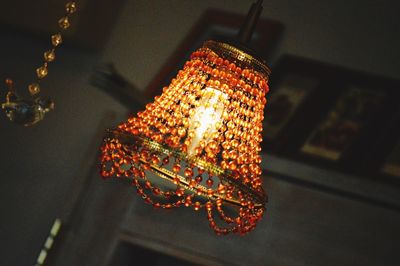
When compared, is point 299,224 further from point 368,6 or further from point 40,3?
point 40,3

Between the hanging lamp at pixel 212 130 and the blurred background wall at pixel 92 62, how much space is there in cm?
193

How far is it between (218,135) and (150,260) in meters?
2.16

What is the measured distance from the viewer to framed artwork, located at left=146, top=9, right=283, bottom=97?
3559mm

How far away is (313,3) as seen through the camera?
12.0 feet

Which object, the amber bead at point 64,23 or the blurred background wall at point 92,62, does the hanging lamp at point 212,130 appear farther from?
the blurred background wall at point 92,62

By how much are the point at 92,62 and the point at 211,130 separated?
2.48 meters

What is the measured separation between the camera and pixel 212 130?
1606 millimetres

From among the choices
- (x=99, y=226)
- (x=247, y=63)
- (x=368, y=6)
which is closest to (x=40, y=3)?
(x=99, y=226)

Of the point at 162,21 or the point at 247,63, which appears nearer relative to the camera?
the point at 247,63

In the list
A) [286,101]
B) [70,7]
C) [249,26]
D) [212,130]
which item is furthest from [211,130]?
[286,101]

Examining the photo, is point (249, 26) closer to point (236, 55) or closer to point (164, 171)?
point (236, 55)

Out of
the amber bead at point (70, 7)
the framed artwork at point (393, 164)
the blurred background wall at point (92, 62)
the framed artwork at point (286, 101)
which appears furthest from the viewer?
the blurred background wall at point (92, 62)

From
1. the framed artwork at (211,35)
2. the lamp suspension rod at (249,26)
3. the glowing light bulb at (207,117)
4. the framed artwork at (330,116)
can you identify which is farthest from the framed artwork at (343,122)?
the glowing light bulb at (207,117)

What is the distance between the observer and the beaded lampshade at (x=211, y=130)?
61.7 inches
